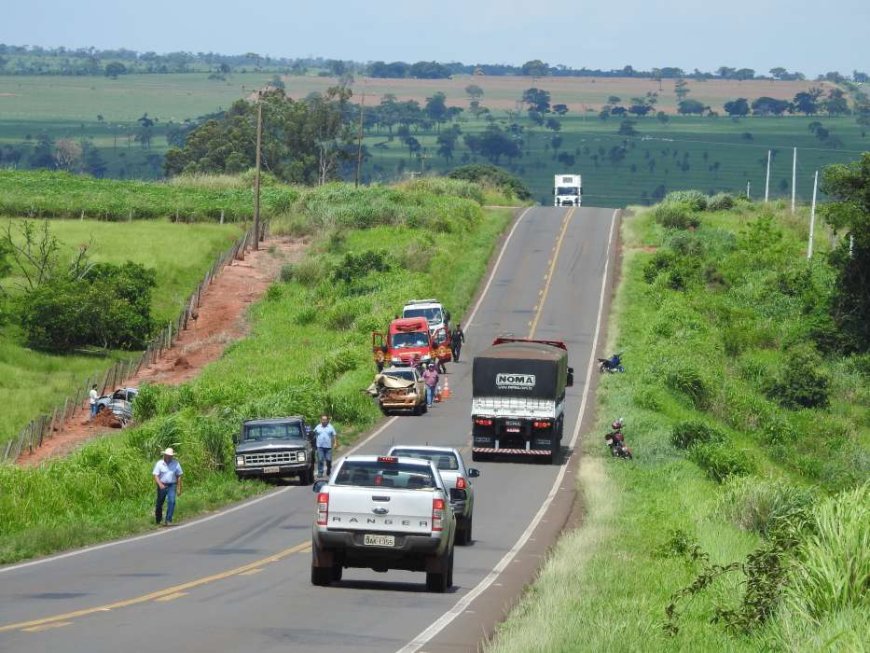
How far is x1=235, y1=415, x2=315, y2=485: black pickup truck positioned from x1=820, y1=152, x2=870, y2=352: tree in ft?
149

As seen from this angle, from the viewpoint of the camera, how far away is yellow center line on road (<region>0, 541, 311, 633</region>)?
1836cm

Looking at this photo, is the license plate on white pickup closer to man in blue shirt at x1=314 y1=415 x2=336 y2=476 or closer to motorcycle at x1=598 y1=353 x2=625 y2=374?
man in blue shirt at x1=314 y1=415 x2=336 y2=476

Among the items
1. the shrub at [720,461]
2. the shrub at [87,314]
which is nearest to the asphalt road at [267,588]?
the shrub at [720,461]

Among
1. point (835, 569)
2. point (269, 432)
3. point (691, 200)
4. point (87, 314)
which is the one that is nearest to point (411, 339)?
point (269, 432)

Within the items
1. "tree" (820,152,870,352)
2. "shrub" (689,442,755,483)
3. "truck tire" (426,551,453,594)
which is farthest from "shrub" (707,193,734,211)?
"truck tire" (426,551,453,594)

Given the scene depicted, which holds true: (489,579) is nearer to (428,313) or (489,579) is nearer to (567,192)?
(428,313)

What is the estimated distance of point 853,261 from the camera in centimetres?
8012

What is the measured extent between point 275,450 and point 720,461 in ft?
45.4

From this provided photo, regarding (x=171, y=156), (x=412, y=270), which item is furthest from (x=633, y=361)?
(x=171, y=156)

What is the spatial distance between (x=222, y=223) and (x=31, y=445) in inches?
2108

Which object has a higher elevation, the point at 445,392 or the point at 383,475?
the point at 383,475

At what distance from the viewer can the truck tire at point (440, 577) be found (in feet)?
73.5

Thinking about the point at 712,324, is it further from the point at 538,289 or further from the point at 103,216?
the point at 103,216

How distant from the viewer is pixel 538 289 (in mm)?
85750
